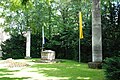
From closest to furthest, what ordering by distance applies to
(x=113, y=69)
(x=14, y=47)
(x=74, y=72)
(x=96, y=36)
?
(x=113, y=69), (x=74, y=72), (x=96, y=36), (x=14, y=47)

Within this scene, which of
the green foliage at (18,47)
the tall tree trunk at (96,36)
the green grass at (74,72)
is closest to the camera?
the green grass at (74,72)

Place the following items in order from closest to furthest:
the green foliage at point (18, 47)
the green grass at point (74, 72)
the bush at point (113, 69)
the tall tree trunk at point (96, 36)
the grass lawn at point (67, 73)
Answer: the bush at point (113, 69) → the grass lawn at point (67, 73) → the green grass at point (74, 72) → the tall tree trunk at point (96, 36) → the green foliage at point (18, 47)

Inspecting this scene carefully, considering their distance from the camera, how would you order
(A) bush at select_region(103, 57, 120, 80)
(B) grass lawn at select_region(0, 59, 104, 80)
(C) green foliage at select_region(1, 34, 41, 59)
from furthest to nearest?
(C) green foliage at select_region(1, 34, 41, 59) → (B) grass lawn at select_region(0, 59, 104, 80) → (A) bush at select_region(103, 57, 120, 80)

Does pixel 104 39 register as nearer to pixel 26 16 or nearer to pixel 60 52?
pixel 60 52

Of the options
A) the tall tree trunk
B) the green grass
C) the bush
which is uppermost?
the tall tree trunk

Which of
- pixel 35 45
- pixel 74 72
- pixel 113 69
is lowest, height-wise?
pixel 74 72

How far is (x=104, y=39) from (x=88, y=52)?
84.8 inches

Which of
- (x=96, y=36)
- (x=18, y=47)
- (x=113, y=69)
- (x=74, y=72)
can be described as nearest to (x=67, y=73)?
(x=74, y=72)

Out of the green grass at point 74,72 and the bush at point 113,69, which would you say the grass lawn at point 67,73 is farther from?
the bush at point 113,69

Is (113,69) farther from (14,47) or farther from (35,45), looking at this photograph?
(14,47)

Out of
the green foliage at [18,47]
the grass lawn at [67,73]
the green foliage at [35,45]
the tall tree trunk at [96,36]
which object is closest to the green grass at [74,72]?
the grass lawn at [67,73]

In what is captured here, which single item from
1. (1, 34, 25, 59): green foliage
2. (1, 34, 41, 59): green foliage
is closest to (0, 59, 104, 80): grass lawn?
(1, 34, 41, 59): green foliage

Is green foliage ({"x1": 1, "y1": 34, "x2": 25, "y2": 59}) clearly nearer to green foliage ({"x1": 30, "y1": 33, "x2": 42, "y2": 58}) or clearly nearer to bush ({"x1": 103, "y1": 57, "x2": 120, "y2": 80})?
green foliage ({"x1": 30, "y1": 33, "x2": 42, "y2": 58})

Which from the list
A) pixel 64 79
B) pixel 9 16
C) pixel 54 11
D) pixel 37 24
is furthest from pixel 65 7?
pixel 64 79
